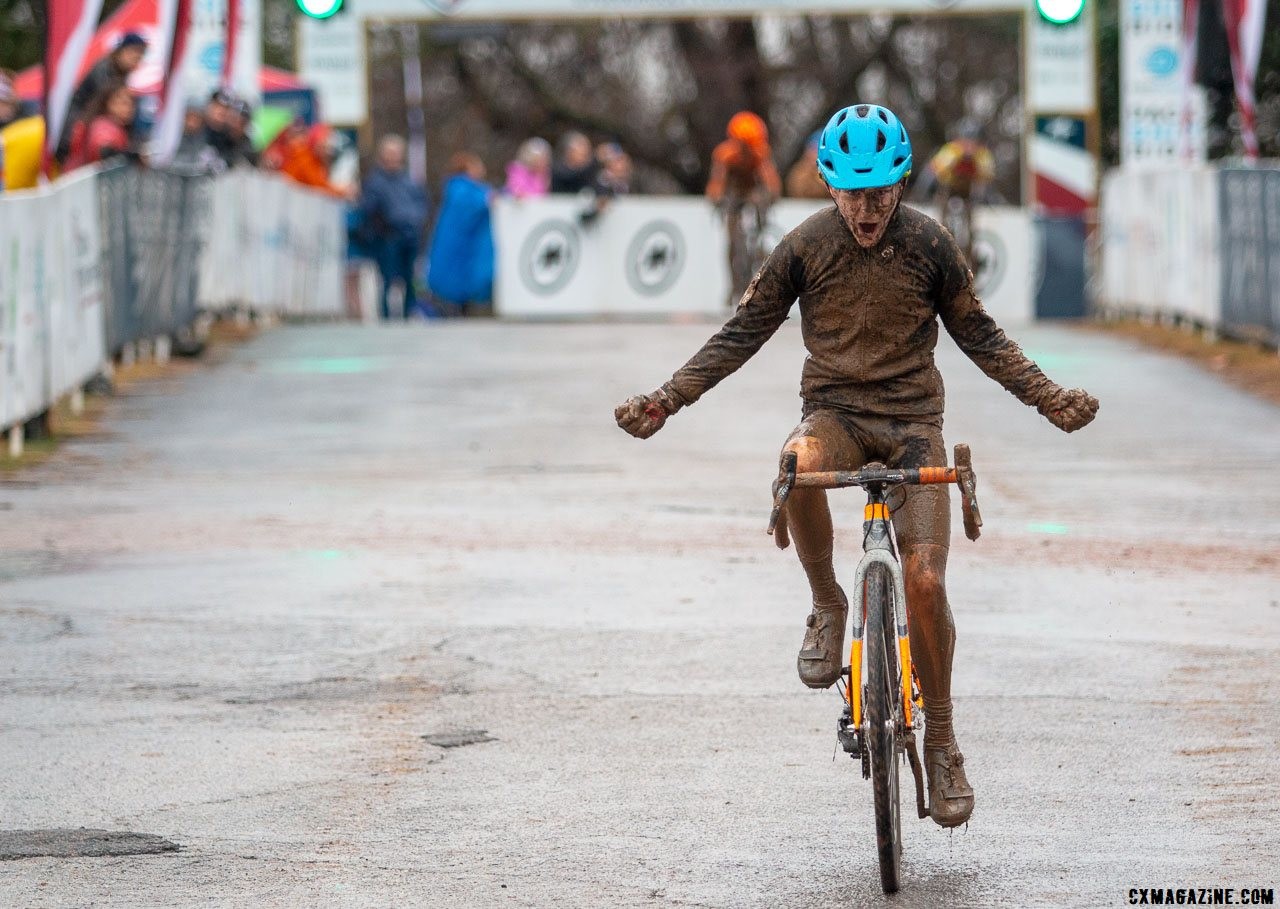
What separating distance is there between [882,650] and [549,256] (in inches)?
928

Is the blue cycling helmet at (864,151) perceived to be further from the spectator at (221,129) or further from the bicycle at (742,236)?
the bicycle at (742,236)

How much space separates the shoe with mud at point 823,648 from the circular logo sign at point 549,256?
22593 millimetres

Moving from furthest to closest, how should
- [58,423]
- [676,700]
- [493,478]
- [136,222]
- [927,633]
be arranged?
[136,222], [58,423], [493,478], [676,700], [927,633]

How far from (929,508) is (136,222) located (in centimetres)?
1308

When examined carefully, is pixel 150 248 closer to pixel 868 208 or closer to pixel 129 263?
pixel 129 263

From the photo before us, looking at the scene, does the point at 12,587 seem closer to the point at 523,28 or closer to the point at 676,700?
the point at 676,700

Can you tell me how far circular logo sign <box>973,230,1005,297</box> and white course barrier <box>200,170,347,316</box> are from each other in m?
7.39

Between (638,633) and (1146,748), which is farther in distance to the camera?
(638,633)

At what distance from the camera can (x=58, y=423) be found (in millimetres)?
16297

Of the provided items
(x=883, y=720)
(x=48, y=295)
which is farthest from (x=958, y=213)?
(x=883, y=720)

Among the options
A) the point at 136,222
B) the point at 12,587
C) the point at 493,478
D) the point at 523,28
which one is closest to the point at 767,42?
the point at 523,28

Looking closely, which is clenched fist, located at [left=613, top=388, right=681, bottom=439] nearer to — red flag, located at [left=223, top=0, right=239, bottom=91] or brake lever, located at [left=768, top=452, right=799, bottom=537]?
brake lever, located at [left=768, top=452, right=799, bottom=537]

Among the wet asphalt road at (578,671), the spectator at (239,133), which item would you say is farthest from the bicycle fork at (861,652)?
the spectator at (239,133)

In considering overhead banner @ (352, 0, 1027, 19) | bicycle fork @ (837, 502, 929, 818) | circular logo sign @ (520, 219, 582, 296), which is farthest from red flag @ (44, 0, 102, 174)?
overhead banner @ (352, 0, 1027, 19)
